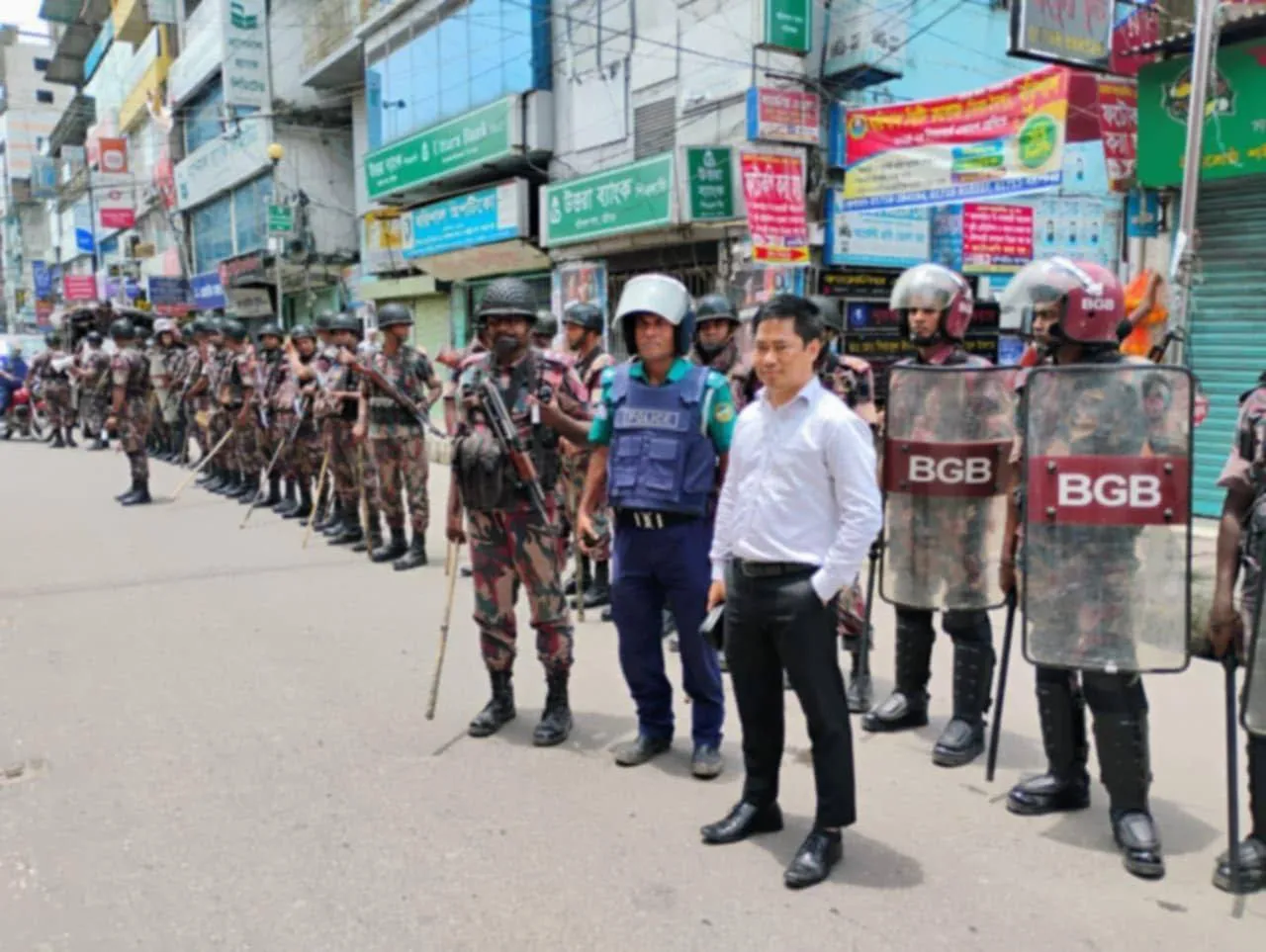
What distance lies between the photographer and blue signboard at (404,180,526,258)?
16.1 meters

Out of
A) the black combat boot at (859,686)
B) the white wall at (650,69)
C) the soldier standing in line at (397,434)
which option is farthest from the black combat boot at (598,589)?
the white wall at (650,69)

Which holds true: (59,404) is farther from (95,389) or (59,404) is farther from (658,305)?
(658,305)

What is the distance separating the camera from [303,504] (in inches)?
408

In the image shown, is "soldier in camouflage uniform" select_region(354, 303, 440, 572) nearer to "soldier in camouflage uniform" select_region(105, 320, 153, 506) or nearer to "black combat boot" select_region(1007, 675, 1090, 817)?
"soldier in camouflage uniform" select_region(105, 320, 153, 506)

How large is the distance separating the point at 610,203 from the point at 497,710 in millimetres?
10566

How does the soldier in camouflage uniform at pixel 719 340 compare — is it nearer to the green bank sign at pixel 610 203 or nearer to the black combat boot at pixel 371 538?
the black combat boot at pixel 371 538

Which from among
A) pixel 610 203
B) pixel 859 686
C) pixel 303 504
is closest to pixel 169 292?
pixel 610 203

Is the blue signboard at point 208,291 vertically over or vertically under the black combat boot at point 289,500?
over

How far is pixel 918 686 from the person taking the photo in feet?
14.3

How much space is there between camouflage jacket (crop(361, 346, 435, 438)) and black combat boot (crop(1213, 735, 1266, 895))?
20.6 ft

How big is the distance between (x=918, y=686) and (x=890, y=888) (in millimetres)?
1449

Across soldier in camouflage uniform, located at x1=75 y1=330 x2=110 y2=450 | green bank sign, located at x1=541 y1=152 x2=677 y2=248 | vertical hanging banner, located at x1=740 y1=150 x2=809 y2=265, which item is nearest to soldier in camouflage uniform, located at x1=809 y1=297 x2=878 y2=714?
vertical hanging banner, located at x1=740 y1=150 x2=809 y2=265

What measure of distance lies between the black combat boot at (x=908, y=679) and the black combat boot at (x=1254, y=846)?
4.60 feet

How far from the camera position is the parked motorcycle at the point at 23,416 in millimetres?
20281
